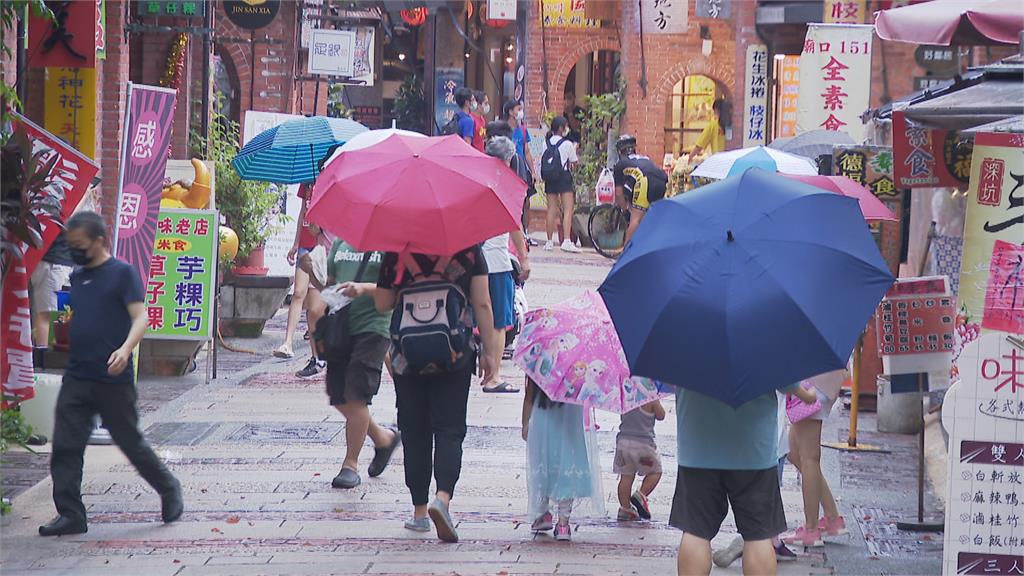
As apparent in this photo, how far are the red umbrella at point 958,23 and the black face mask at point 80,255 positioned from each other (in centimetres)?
505

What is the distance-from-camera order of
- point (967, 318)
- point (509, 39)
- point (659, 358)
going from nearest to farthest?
point (659, 358) → point (967, 318) → point (509, 39)

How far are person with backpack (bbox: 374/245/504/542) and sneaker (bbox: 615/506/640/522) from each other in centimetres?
106

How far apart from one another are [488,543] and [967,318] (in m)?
2.60

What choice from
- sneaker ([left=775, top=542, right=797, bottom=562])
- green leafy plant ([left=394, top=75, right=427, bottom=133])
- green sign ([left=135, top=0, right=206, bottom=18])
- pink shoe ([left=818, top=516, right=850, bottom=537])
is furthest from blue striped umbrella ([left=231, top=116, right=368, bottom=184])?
green leafy plant ([left=394, top=75, right=427, bottom=133])

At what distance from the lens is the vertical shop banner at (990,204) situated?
6543 mm

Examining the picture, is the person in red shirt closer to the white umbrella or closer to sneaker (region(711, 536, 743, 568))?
the white umbrella

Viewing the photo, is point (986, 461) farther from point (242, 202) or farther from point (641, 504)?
point (242, 202)

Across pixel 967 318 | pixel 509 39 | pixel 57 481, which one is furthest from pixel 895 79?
pixel 509 39

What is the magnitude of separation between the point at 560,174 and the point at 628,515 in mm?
14847

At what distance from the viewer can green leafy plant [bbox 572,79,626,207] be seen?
25.7 m

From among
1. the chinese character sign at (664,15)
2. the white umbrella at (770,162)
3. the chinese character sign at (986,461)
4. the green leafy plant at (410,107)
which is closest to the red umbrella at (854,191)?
the white umbrella at (770,162)

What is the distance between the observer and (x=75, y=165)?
29.0ft

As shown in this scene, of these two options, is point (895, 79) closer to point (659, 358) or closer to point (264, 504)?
point (264, 504)

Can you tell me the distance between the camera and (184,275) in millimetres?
11922
